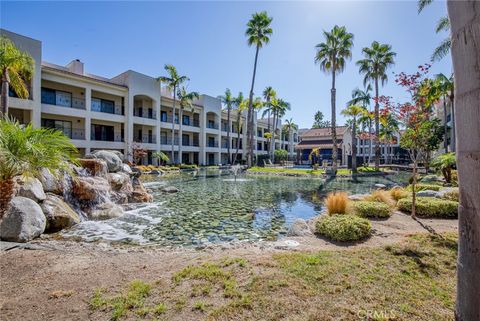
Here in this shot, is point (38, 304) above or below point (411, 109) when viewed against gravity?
below

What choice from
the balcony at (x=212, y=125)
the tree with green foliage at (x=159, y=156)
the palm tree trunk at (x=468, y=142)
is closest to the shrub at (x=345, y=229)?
the palm tree trunk at (x=468, y=142)

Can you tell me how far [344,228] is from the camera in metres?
6.34

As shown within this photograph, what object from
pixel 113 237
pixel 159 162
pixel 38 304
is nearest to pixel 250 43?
pixel 159 162

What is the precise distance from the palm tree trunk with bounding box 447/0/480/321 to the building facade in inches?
1007

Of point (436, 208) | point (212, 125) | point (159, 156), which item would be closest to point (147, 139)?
point (159, 156)

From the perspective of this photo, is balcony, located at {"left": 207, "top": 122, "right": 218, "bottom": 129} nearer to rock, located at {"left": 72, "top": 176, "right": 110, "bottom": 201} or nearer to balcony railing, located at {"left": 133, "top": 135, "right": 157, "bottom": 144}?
balcony railing, located at {"left": 133, "top": 135, "right": 157, "bottom": 144}

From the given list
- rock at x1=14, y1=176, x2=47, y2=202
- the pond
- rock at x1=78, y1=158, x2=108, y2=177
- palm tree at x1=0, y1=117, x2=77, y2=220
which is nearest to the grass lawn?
palm tree at x1=0, y1=117, x2=77, y2=220

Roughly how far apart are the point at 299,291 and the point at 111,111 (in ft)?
112

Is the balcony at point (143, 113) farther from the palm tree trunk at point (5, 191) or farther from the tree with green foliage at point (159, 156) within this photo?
the palm tree trunk at point (5, 191)

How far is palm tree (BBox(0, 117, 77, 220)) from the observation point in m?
3.75

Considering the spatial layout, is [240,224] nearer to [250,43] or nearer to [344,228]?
[344,228]

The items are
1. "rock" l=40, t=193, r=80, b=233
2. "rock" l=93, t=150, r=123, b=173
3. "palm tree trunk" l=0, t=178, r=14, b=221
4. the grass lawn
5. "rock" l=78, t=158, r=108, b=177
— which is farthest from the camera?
"rock" l=93, t=150, r=123, b=173

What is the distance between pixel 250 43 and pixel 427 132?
101 feet

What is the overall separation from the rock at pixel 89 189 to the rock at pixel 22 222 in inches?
114
